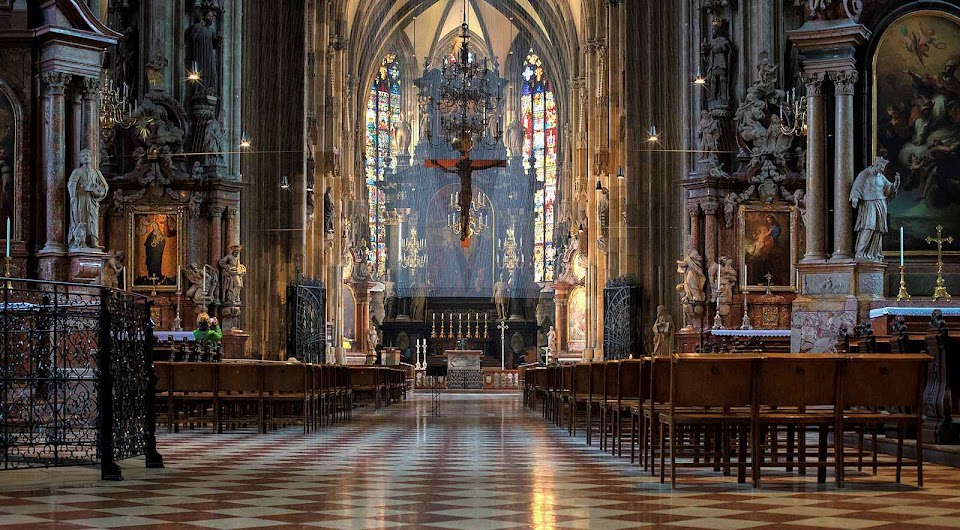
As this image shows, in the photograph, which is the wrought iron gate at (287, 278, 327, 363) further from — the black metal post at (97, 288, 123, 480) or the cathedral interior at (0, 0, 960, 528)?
the black metal post at (97, 288, 123, 480)

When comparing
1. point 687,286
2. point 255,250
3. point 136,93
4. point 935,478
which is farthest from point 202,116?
point 935,478

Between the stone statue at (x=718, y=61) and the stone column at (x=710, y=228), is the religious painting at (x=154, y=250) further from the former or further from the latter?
the stone statue at (x=718, y=61)

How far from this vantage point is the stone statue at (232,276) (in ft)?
86.6

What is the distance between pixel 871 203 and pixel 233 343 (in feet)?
45.9

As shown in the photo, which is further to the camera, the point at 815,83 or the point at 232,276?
the point at 232,276

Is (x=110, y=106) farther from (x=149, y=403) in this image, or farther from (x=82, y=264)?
(x=149, y=403)

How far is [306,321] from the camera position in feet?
113

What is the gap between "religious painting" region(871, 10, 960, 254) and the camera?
61.3 ft

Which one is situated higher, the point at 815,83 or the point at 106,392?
the point at 815,83

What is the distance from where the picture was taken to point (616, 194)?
3778cm

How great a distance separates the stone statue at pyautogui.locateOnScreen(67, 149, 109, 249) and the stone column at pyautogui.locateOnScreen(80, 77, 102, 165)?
0.22 metres

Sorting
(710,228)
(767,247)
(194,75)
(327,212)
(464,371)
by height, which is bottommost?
(464,371)

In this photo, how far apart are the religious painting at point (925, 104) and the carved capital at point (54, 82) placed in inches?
428

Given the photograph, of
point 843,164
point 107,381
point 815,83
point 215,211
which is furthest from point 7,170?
point 843,164
